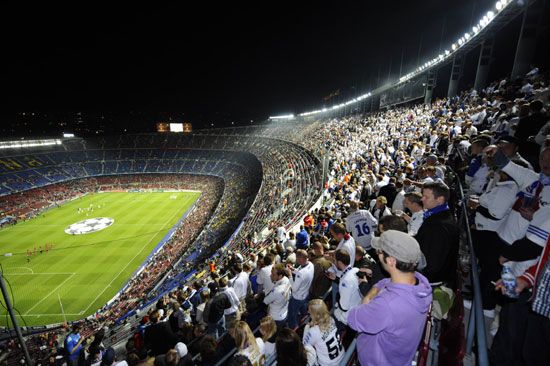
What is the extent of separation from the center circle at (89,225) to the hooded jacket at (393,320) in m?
38.6

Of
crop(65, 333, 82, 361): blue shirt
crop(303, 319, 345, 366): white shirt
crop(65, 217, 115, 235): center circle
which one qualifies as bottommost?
crop(65, 217, 115, 235): center circle

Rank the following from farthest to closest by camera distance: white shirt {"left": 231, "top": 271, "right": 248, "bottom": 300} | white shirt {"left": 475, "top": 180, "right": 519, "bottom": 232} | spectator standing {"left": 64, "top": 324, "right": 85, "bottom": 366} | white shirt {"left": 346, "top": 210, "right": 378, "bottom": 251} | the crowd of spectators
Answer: spectator standing {"left": 64, "top": 324, "right": 85, "bottom": 366} → white shirt {"left": 231, "top": 271, "right": 248, "bottom": 300} → white shirt {"left": 346, "top": 210, "right": 378, "bottom": 251} → white shirt {"left": 475, "top": 180, "right": 519, "bottom": 232} → the crowd of spectators

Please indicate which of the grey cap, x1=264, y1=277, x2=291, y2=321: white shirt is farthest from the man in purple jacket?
x1=264, y1=277, x2=291, y2=321: white shirt

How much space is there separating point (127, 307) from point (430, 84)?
1349 inches

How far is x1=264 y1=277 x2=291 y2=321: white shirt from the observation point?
4625 millimetres

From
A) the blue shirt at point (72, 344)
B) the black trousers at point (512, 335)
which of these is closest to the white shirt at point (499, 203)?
the black trousers at point (512, 335)

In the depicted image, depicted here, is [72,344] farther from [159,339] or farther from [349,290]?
[349,290]

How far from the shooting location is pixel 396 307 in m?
2.00

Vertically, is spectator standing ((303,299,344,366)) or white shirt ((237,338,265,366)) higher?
spectator standing ((303,299,344,366))

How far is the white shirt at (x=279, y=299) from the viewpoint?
15.2 ft

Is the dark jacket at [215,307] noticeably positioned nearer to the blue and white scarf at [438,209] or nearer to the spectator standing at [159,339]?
the spectator standing at [159,339]

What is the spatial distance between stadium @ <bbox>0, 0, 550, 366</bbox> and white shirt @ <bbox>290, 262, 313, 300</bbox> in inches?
0.9

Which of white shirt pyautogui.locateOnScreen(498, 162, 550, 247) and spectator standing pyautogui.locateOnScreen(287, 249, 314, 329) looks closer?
white shirt pyautogui.locateOnScreen(498, 162, 550, 247)

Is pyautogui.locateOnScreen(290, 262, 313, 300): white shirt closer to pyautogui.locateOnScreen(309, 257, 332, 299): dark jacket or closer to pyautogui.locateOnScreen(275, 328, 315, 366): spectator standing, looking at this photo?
pyautogui.locateOnScreen(309, 257, 332, 299): dark jacket
